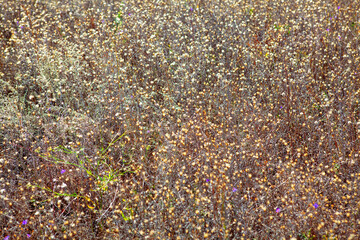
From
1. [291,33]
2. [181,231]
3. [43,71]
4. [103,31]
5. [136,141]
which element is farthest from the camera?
[103,31]

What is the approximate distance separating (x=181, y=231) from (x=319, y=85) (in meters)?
2.73

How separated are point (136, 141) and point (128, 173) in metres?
0.38

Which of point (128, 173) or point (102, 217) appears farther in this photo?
point (128, 173)

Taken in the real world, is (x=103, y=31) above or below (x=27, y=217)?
above

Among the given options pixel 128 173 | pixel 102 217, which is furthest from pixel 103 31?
pixel 102 217

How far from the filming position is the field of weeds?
2.83 metres

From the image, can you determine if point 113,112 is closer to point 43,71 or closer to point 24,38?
point 43,71

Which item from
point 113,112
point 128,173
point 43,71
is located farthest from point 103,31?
point 128,173

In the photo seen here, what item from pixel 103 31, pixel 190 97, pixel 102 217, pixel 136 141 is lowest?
pixel 102 217

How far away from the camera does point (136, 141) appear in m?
3.66

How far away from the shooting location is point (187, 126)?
3645 millimetres

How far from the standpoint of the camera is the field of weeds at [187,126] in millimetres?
2828

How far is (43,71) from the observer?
455cm

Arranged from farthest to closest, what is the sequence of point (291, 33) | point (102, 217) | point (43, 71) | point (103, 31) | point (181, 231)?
point (103, 31) < point (291, 33) < point (43, 71) < point (102, 217) < point (181, 231)
